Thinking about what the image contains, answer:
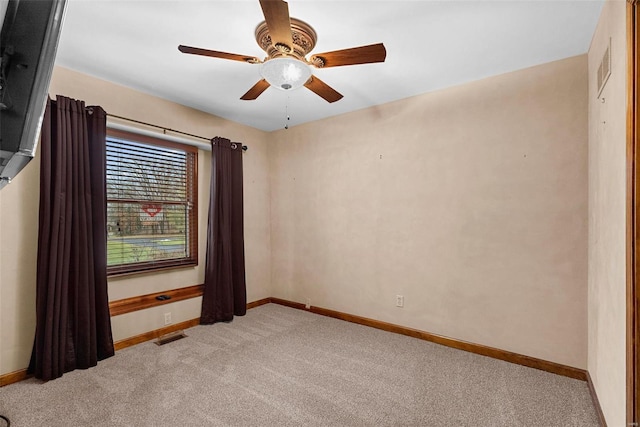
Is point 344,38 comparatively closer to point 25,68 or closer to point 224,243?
point 25,68

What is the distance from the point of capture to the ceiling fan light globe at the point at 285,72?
1.92 metres

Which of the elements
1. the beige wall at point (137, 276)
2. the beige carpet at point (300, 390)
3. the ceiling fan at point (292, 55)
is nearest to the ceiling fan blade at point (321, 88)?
the ceiling fan at point (292, 55)

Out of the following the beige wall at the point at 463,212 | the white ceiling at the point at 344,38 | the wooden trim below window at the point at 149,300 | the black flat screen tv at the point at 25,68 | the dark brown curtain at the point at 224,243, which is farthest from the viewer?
the dark brown curtain at the point at 224,243

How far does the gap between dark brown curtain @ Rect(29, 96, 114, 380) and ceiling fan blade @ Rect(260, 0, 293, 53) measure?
1902mm

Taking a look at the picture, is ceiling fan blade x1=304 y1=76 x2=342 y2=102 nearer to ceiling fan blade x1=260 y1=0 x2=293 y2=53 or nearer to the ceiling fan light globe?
the ceiling fan light globe

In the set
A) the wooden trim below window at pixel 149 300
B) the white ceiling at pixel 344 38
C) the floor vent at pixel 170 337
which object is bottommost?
the floor vent at pixel 170 337

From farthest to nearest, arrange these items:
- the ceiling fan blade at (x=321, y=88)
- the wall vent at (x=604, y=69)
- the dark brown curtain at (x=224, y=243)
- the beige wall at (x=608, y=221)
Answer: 1. the dark brown curtain at (x=224, y=243)
2. the ceiling fan blade at (x=321, y=88)
3. the wall vent at (x=604, y=69)
4. the beige wall at (x=608, y=221)

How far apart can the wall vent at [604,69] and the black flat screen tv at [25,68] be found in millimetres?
2490

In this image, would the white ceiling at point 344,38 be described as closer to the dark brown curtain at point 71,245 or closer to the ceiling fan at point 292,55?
the ceiling fan at point 292,55

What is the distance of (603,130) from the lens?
1879 millimetres

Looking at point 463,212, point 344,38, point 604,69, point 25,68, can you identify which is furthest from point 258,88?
point 604,69

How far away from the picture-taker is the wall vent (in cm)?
172

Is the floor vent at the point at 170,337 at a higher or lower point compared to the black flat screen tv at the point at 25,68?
lower

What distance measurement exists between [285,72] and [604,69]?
1936 millimetres
